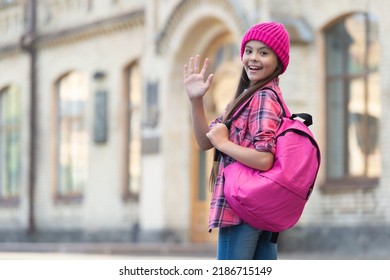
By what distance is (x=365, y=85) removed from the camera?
20.9 m

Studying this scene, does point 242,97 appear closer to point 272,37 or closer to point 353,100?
point 272,37

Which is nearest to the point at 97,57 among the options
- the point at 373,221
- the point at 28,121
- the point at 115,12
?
the point at 115,12

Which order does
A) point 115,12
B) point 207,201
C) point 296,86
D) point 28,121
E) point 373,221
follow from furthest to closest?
point 28,121 → point 115,12 → point 207,201 → point 296,86 → point 373,221

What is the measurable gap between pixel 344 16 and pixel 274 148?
16601 millimetres

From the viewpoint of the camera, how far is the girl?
493 cm

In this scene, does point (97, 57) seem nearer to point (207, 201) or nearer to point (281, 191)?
point (207, 201)

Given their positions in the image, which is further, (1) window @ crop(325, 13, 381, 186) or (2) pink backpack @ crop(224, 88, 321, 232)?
(1) window @ crop(325, 13, 381, 186)

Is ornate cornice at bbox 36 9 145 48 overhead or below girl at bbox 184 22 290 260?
overhead

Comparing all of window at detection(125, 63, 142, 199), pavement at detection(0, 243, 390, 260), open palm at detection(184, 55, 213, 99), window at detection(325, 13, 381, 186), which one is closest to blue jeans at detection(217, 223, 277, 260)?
open palm at detection(184, 55, 213, 99)

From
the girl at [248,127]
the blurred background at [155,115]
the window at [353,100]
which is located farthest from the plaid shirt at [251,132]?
the window at [353,100]

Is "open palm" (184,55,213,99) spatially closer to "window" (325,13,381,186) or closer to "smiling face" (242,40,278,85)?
"smiling face" (242,40,278,85)

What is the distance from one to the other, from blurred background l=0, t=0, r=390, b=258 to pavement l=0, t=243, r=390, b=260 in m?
0.12

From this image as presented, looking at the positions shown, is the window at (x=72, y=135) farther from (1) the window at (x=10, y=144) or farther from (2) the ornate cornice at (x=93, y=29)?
(1) the window at (x=10, y=144)

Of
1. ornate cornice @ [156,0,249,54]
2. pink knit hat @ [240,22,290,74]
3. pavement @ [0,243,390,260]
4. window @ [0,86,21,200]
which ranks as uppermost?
ornate cornice @ [156,0,249,54]
